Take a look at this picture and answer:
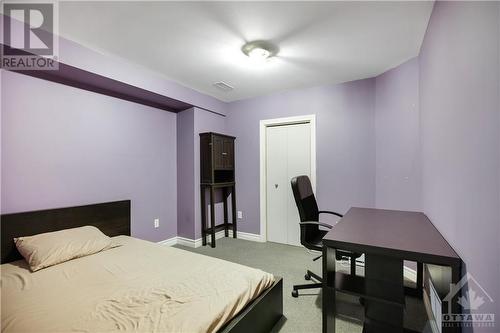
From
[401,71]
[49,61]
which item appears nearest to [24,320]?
[49,61]

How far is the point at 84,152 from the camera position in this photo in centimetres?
245

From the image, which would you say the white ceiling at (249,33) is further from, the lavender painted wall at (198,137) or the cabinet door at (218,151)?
the cabinet door at (218,151)

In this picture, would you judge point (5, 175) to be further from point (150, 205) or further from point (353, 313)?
point (353, 313)

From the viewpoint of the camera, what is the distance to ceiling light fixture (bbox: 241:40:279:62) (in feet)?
6.92

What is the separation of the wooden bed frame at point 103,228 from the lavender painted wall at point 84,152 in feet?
0.41

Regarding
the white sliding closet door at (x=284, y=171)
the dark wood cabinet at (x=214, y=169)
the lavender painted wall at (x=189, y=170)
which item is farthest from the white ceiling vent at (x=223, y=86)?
the white sliding closet door at (x=284, y=171)

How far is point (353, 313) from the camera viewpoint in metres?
1.85

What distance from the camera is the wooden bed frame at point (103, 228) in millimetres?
1381

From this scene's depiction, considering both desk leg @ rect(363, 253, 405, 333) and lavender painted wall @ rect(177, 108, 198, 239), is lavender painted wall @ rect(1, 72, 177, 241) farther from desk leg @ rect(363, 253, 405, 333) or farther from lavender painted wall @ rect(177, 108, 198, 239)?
desk leg @ rect(363, 253, 405, 333)

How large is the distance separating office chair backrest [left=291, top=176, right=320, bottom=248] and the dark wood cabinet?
155cm

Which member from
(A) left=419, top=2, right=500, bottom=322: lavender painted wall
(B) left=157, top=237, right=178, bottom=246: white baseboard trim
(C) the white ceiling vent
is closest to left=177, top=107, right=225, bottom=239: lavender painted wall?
(B) left=157, top=237, right=178, bottom=246: white baseboard trim

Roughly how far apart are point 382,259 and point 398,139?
1.65 metres

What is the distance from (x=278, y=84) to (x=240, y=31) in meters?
1.38

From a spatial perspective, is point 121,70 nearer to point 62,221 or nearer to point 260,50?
point 260,50
